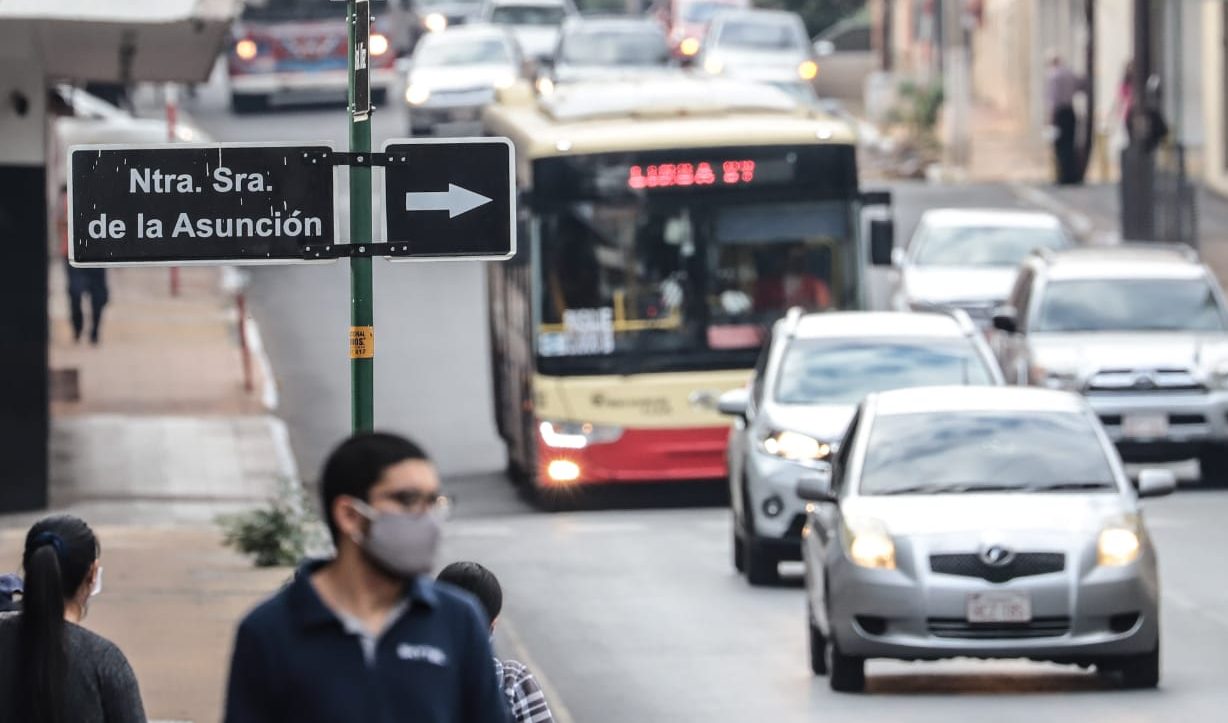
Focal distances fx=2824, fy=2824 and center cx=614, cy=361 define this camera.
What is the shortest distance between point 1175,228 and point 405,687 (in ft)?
103

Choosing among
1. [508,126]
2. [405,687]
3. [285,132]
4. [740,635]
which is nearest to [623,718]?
[740,635]

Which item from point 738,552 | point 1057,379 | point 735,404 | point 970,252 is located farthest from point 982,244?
point 738,552

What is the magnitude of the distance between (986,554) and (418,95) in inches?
1342

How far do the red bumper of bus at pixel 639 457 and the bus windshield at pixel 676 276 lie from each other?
22.4 inches

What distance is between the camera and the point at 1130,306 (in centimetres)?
2378

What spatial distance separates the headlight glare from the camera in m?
13.1

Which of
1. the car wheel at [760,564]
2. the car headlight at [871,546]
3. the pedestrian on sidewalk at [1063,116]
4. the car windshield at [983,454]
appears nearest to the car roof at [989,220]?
the pedestrian on sidewalk at [1063,116]

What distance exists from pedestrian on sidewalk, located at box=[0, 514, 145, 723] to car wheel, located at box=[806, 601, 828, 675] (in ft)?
25.0

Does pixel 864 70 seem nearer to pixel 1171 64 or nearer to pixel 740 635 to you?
pixel 1171 64

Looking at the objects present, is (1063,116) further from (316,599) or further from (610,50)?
(316,599)

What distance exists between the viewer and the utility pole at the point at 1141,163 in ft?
116

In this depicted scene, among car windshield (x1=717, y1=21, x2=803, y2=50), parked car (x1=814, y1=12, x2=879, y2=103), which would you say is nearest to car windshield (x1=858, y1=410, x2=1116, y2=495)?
car windshield (x1=717, y1=21, x2=803, y2=50)

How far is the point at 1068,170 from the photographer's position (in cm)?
4331

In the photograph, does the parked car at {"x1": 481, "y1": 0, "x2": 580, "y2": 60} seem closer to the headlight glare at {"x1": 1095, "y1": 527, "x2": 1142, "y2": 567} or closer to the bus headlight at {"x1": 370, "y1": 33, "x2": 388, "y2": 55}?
the bus headlight at {"x1": 370, "y1": 33, "x2": 388, "y2": 55}
